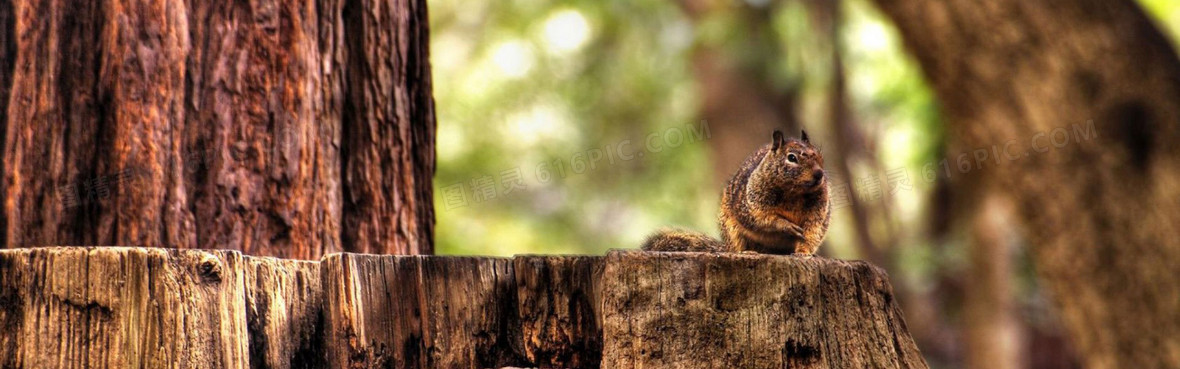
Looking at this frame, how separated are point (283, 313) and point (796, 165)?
1.57 m

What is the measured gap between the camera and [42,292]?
91.2 inches

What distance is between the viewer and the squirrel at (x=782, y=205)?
334 centimetres

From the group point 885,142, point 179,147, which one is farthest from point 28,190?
point 885,142

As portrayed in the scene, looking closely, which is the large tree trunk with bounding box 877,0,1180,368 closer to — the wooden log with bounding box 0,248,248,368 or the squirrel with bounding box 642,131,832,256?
the squirrel with bounding box 642,131,832,256

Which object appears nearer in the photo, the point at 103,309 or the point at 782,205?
the point at 103,309

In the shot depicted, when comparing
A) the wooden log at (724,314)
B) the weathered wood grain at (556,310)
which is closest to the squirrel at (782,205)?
the weathered wood grain at (556,310)

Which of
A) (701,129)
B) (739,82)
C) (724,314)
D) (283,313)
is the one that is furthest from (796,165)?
(739,82)

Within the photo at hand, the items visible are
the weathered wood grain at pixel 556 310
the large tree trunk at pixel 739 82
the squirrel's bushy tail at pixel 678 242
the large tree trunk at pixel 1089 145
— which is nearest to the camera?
the weathered wood grain at pixel 556 310

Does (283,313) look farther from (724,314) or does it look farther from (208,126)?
(208,126)

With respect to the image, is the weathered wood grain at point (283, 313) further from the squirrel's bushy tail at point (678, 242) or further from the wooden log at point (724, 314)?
the squirrel's bushy tail at point (678, 242)

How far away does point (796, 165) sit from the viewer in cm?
334

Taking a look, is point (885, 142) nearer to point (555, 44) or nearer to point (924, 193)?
point (924, 193)

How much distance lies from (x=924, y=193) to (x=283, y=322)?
13.1 meters

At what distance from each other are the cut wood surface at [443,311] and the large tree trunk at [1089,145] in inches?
135
